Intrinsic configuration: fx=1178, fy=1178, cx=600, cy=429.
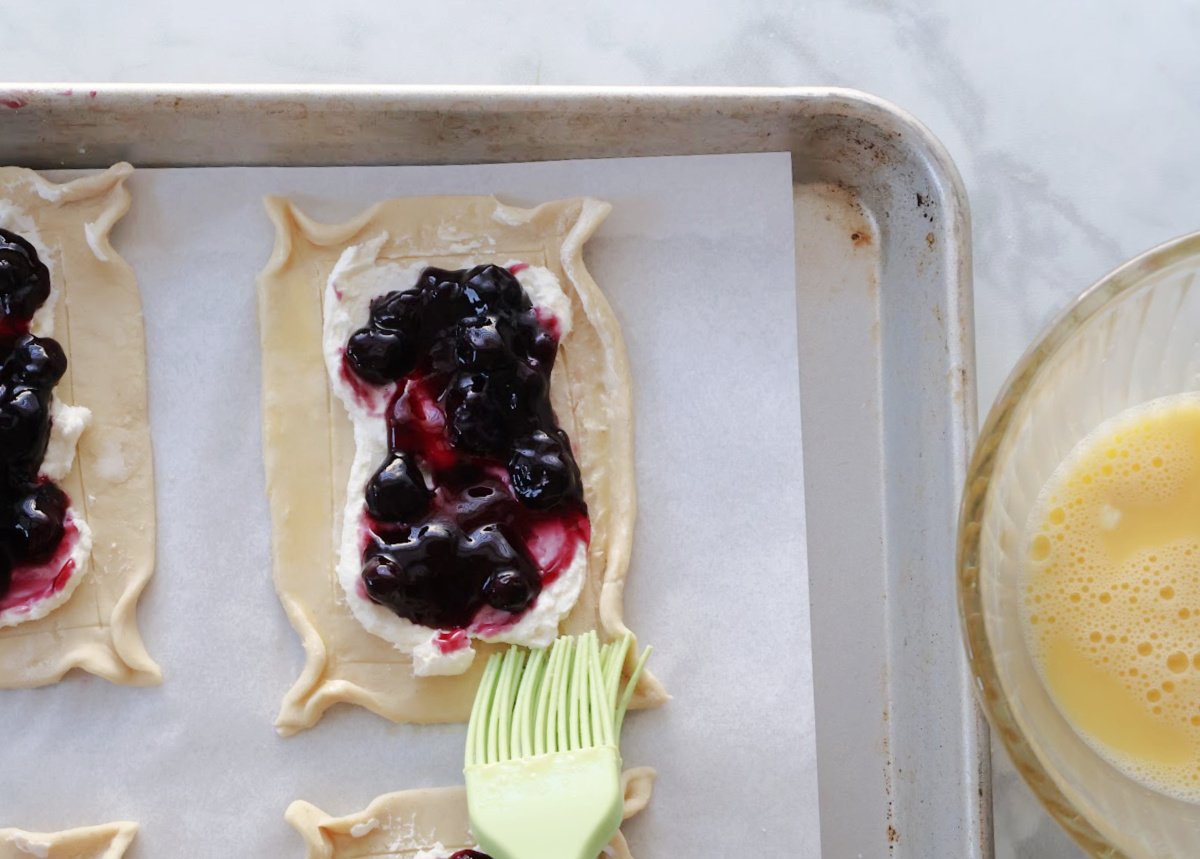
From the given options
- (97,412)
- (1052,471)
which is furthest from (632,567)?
(97,412)

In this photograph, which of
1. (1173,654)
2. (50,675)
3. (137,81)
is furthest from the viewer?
(137,81)

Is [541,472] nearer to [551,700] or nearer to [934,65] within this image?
[551,700]

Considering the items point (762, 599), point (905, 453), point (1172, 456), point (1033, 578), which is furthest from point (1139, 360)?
point (762, 599)

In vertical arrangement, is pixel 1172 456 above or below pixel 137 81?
below

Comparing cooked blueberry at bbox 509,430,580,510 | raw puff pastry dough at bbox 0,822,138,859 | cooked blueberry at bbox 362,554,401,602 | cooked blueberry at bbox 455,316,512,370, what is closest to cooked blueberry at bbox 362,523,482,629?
cooked blueberry at bbox 362,554,401,602

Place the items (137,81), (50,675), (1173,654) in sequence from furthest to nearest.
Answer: (137,81) → (50,675) → (1173,654)

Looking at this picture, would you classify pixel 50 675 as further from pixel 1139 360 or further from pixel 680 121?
pixel 1139 360

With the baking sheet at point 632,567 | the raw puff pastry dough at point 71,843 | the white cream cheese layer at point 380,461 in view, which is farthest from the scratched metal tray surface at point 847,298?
the raw puff pastry dough at point 71,843
